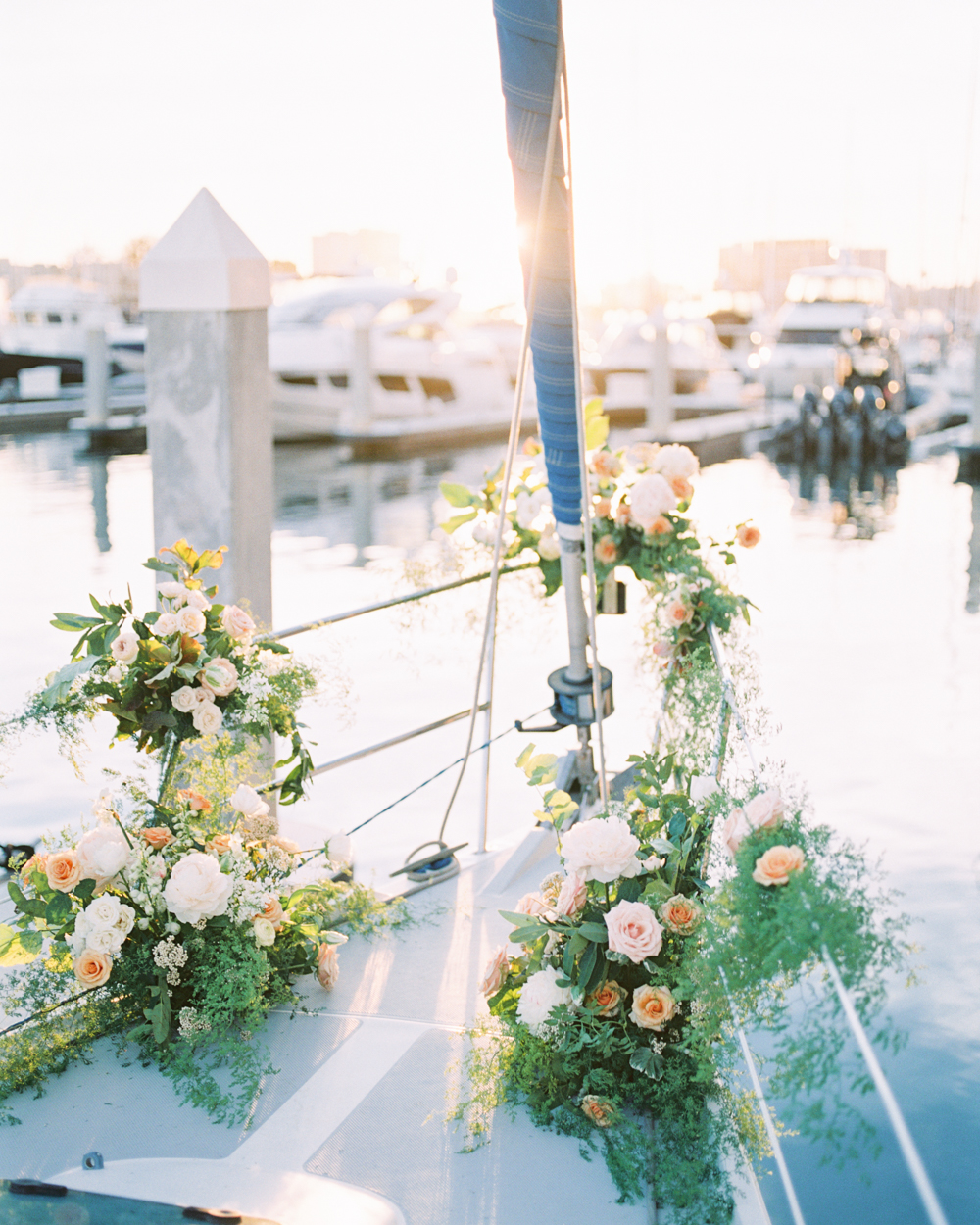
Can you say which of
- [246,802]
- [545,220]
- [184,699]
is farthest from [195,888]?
[545,220]

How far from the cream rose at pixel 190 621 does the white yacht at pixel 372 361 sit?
1722 centimetres

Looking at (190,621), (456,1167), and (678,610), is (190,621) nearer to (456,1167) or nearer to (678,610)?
(456,1167)

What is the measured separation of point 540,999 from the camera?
231 cm

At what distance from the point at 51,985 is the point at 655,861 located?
1.24 m

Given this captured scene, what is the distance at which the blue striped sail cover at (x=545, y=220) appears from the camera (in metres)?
2.74

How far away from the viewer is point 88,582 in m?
10.5

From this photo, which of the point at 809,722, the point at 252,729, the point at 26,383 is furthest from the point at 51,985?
the point at 26,383

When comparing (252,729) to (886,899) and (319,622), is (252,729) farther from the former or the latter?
(886,899)

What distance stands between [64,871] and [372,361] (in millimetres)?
18919

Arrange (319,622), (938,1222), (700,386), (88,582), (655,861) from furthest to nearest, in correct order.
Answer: (700,386) → (88,582) → (319,622) → (655,861) → (938,1222)

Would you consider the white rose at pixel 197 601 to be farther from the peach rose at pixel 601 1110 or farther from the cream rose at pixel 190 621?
the peach rose at pixel 601 1110

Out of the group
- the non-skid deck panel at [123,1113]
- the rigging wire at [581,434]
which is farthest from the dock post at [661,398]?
the non-skid deck panel at [123,1113]

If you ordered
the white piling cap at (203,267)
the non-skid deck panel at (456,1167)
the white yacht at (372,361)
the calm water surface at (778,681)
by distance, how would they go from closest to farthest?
1. the non-skid deck panel at (456,1167)
2. the white piling cap at (203,267)
3. the calm water surface at (778,681)
4. the white yacht at (372,361)

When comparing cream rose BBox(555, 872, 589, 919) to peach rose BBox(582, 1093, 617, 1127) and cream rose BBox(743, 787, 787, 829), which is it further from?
cream rose BBox(743, 787, 787, 829)
